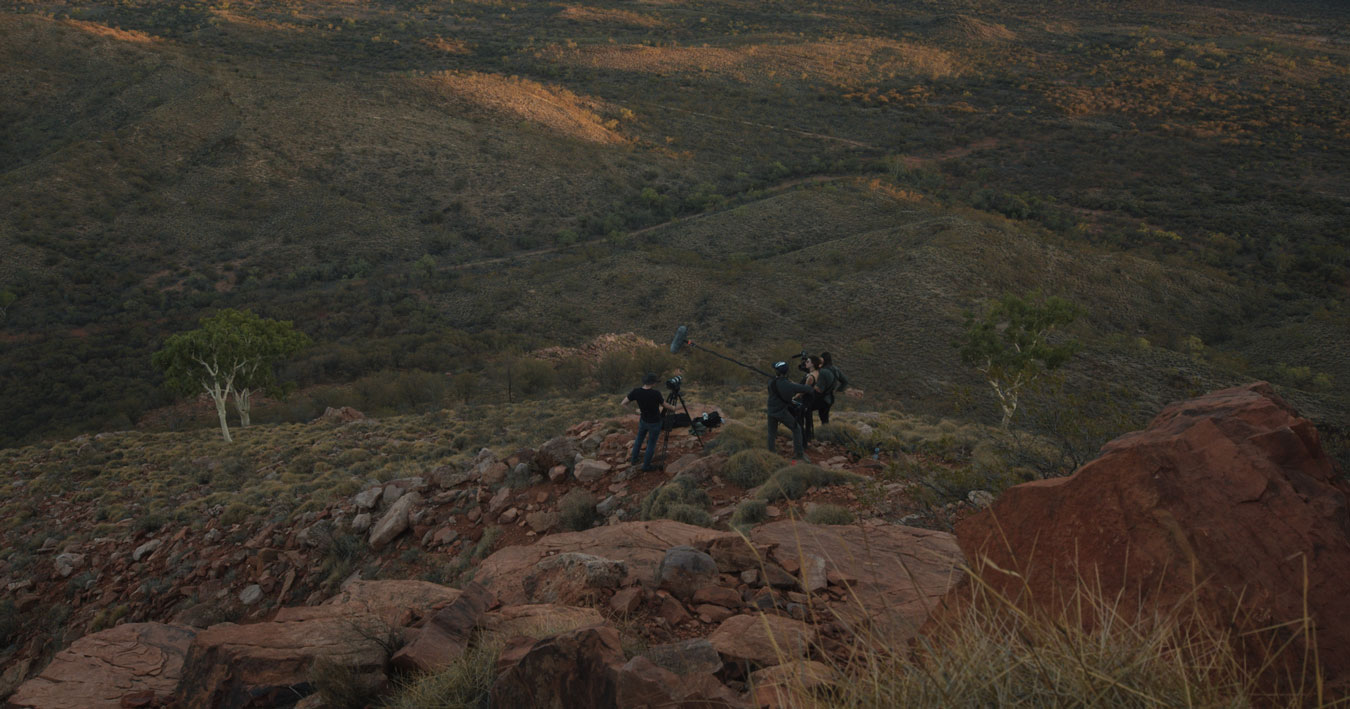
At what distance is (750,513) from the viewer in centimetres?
692

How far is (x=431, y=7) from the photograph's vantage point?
89.8 meters

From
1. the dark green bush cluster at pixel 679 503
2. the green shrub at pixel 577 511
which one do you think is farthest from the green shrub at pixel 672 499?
the green shrub at pixel 577 511

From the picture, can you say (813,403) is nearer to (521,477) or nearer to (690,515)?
(690,515)

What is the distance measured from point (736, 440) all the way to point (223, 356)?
57.2 feet

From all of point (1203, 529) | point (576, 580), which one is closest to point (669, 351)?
point (576, 580)

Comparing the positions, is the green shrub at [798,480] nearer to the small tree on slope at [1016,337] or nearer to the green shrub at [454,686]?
the green shrub at [454,686]

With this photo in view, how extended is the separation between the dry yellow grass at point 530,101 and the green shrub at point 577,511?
52.7 metres

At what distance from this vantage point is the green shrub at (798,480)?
7.47 meters

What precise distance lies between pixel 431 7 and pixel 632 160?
193 ft

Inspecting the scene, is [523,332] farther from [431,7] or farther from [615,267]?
[431,7]

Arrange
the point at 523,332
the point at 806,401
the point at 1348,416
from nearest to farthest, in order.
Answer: the point at 806,401 → the point at 1348,416 → the point at 523,332

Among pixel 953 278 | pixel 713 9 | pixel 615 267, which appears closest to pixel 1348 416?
pixel 953 278

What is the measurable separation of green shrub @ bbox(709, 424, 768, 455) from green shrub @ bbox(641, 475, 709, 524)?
1268mm

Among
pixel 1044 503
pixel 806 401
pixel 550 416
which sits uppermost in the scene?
pixel 1044 503
